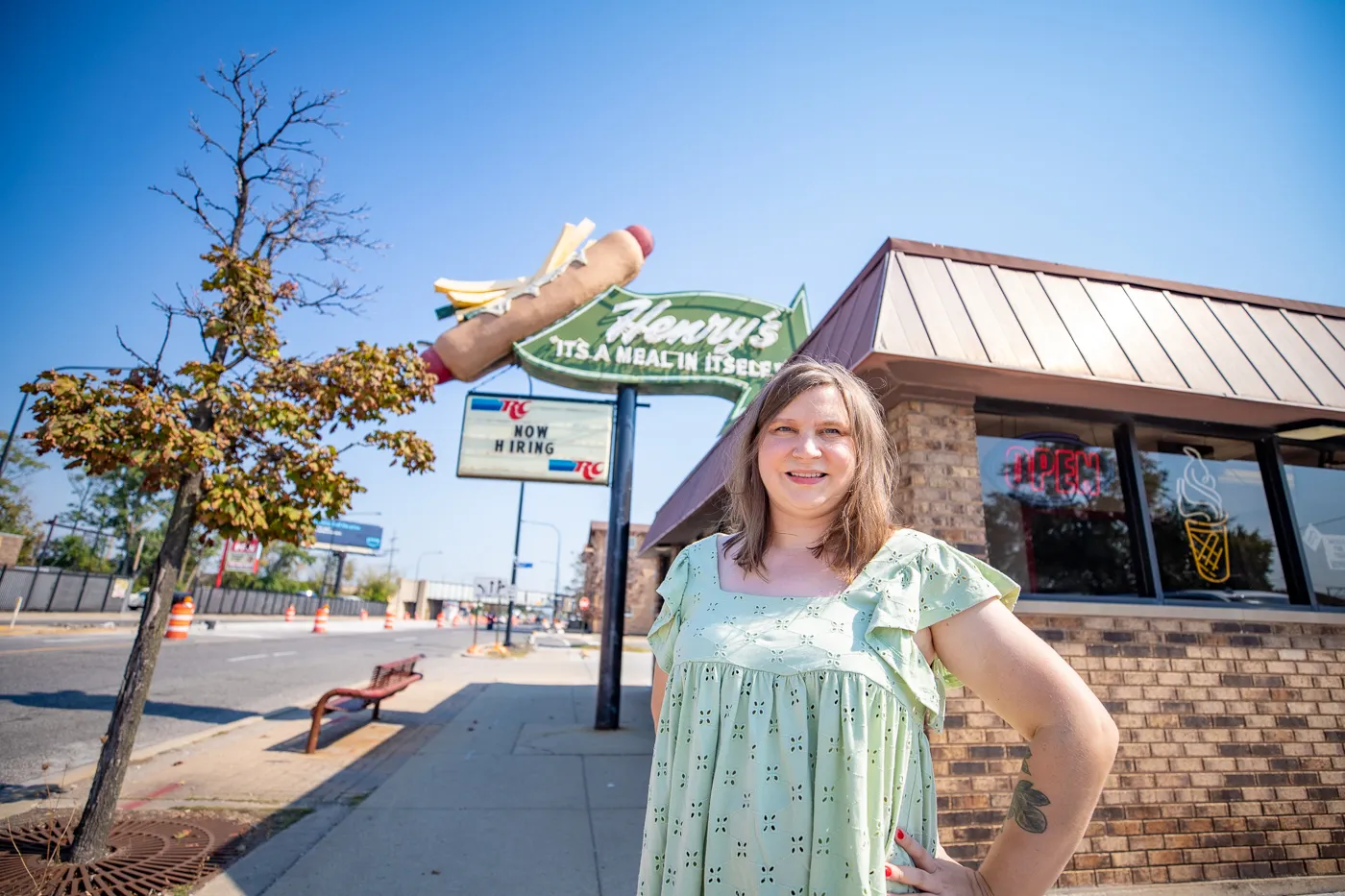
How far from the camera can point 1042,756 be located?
1.25m

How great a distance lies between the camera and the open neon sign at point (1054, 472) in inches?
185

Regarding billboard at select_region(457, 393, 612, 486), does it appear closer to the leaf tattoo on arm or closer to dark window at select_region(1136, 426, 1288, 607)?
dark window at select_region(1136, 426, 1288, 607)

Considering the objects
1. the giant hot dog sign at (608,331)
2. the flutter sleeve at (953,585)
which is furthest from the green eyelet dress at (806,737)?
the giant hot dog sign at (608,331)

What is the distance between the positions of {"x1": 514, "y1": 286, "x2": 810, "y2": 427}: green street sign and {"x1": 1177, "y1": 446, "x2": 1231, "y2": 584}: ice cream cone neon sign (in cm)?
526

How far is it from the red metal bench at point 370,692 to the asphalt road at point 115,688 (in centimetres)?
158

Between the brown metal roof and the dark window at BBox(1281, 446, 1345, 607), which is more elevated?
the brown metal roof

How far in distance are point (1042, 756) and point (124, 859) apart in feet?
16.6

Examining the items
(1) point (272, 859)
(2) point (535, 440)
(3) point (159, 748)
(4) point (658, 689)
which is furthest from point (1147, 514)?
(3) point (159, 748)

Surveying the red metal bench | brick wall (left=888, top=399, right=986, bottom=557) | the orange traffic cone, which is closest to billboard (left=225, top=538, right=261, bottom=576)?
the orange traffic cone

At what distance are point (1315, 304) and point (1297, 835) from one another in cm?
381

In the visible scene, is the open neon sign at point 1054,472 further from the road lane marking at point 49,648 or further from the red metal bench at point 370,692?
the road lane marking at point 49,648

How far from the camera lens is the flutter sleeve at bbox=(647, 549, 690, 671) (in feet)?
5.56

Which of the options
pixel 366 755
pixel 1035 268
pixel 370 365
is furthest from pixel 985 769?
pixel 366 755

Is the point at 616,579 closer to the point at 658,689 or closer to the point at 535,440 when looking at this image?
the point at 535,440
